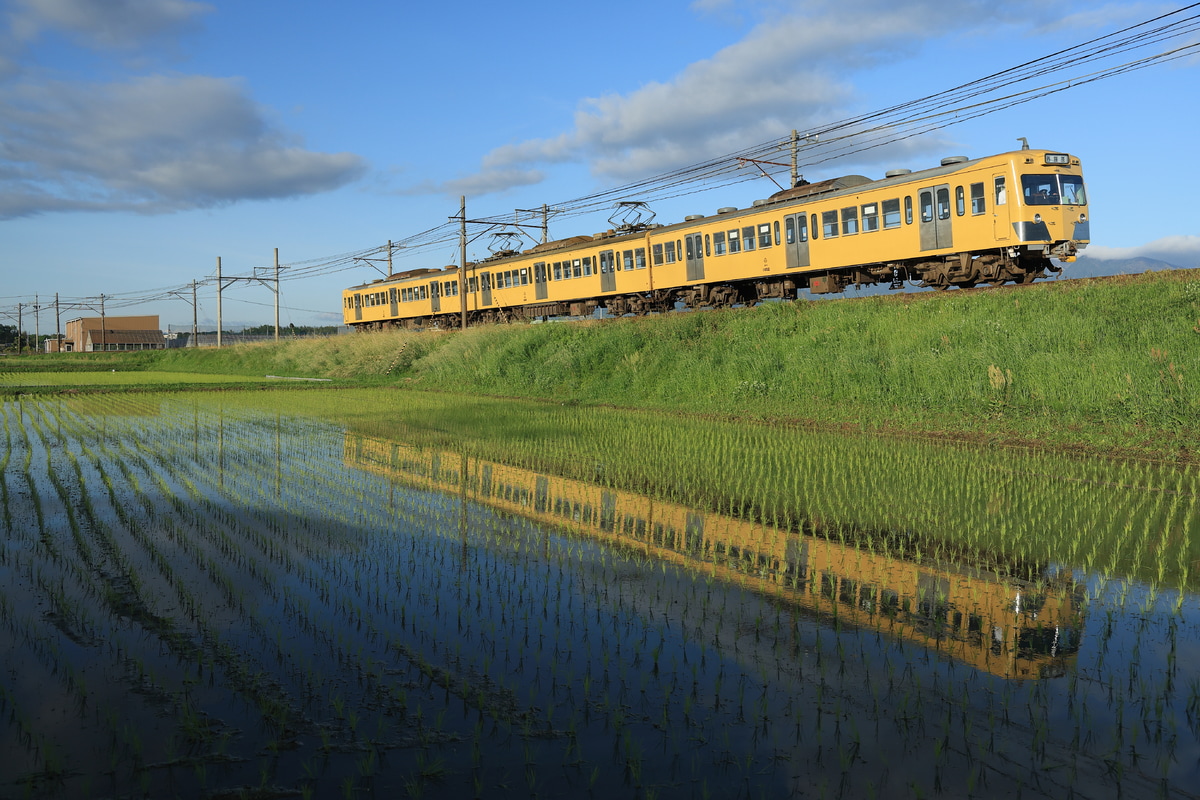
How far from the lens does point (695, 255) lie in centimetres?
2611

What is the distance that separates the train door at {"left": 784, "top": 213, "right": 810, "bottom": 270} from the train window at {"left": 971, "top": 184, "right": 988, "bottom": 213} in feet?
15.1

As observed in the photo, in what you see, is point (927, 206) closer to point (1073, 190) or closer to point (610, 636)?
point (1073, 190)

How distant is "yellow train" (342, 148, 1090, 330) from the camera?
17.8 metres

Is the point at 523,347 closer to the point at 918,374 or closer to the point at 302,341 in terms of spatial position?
the point at 918,374

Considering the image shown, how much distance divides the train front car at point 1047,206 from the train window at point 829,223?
4.25 m

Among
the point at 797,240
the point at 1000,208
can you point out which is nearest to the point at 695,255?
the point at 797,240

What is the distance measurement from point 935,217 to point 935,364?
4.47m

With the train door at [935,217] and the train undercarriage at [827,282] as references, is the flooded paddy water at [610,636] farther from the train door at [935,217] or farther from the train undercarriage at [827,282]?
the train door at [935,217]

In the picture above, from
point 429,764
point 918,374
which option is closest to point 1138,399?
point 918,374

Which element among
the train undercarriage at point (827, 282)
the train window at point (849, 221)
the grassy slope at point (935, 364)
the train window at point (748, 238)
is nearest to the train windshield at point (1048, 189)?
the train undercarriage at point (827, 282)

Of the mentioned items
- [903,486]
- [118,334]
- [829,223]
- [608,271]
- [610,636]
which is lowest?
[610,636]

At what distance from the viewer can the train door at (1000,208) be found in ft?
57.9

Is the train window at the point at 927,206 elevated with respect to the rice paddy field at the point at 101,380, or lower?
elevated

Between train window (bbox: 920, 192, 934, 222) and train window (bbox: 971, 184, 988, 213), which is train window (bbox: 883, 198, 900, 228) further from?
train window (bbox: 971, 184, 988, 213)
